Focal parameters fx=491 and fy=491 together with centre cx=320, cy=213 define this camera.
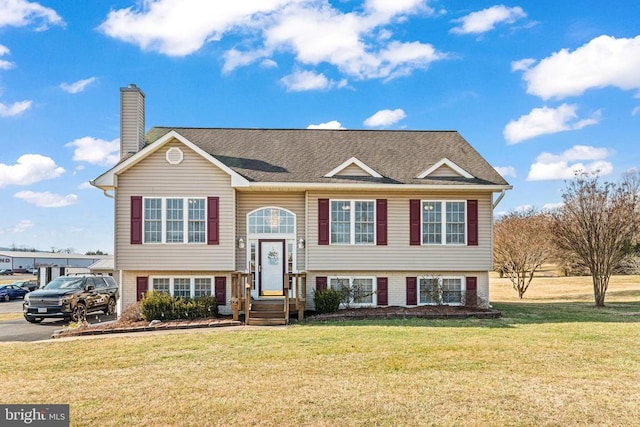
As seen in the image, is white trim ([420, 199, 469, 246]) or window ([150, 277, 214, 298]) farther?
white trim ([420, 199, 469, 246])

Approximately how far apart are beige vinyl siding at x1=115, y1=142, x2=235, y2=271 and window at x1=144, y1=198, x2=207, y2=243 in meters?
0.20

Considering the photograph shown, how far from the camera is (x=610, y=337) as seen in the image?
471 inches

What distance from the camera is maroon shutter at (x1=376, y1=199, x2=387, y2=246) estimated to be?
650 inches

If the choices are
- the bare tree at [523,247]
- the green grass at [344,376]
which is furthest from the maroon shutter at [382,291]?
the bare tree at [523,247]

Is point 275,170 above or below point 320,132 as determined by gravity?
below

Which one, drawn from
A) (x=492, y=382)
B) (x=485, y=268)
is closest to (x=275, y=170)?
(x=485, y=268)

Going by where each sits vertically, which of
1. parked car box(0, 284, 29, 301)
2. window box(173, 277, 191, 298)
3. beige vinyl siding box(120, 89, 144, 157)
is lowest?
parked car box(0, 284, 29, 301)

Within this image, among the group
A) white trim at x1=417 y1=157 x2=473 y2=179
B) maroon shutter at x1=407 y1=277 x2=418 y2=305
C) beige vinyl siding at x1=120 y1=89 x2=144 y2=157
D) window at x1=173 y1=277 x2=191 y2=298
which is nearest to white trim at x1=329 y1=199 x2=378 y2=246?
maroon shutter at x1=407 y1=277 x2=418 y2=305

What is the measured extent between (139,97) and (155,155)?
3.03 m

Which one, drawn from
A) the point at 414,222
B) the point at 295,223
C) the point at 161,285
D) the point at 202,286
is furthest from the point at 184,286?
the point at 414,222

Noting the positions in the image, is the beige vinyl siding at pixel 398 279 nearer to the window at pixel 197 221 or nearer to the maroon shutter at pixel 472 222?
the maroon shutter at pixel 472 222

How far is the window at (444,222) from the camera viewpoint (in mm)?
16688

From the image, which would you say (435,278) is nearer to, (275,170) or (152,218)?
(275,170)

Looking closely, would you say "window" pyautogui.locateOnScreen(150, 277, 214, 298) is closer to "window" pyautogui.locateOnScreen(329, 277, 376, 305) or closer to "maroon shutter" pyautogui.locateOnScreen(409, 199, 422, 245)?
"window" pyautogui.locateOnScreen(329, 277, 376, 305)
